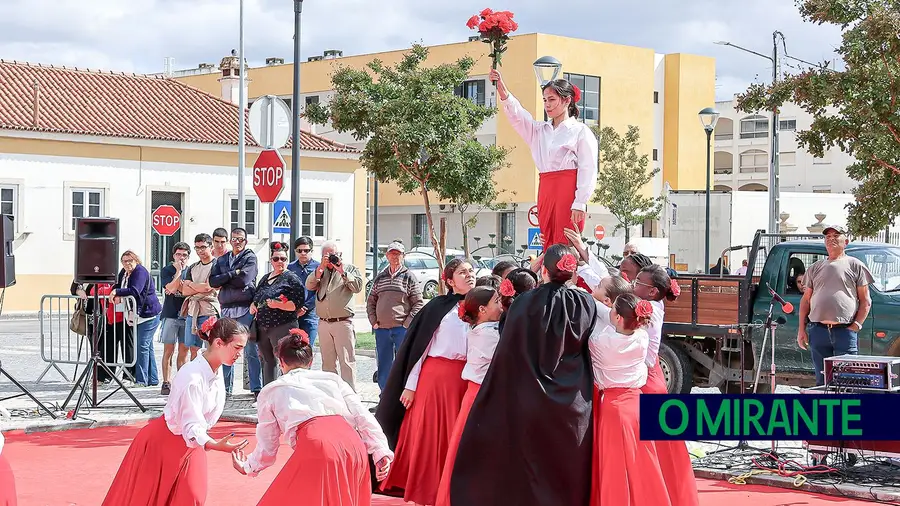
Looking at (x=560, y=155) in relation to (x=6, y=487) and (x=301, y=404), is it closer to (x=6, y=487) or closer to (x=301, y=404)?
(x=301, y=404)

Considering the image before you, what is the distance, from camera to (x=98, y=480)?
9.61m

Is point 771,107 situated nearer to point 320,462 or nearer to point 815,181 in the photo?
point 320,462

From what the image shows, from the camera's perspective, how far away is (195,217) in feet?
120

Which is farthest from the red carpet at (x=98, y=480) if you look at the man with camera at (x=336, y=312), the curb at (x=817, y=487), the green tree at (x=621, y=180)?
the green tree at (x=621, y=180)

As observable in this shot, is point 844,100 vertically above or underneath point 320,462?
above

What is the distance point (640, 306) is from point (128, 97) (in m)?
34.4

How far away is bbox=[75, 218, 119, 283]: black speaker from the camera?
43.0 feet

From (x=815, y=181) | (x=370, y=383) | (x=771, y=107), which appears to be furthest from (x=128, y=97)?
(x=815, y=181)

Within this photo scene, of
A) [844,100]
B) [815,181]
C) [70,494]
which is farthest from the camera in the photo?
[815,181]

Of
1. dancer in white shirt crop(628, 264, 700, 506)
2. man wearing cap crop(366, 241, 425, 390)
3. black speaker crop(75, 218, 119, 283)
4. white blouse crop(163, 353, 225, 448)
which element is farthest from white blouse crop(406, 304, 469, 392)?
black speaker crop(75, 218, 119, 283)

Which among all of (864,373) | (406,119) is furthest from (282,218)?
(406,119)

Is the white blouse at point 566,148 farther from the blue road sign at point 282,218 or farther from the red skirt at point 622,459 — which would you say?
the blue road sign at point 282,218

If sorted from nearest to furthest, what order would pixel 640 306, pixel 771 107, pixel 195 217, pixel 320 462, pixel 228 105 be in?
1. pixel 320 462
2. pixel 640 306
3. pixel 771 107
4. pixel 195 217
5. pixel 228 105

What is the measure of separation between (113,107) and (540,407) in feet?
108
